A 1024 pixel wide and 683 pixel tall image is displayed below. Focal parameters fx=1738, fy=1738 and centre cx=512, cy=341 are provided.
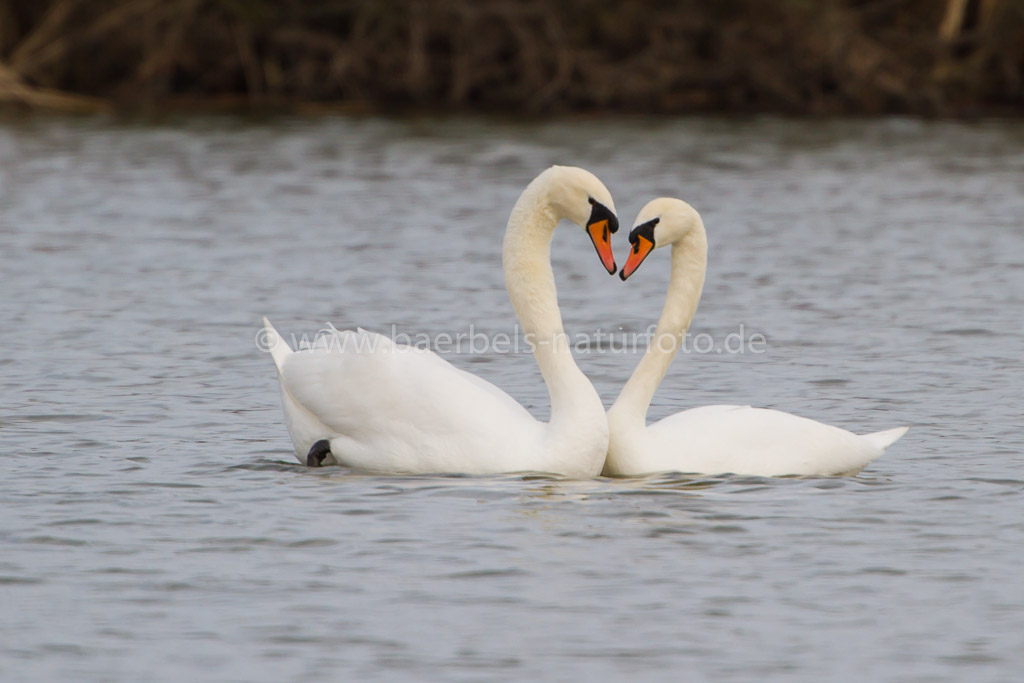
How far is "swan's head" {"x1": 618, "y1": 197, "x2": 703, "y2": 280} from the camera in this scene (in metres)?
7.64

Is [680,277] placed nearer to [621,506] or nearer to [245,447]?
[621,506]

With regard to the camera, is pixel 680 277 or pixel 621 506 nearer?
pixel 621 506

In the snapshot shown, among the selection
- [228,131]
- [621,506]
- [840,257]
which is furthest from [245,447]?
[228,131]

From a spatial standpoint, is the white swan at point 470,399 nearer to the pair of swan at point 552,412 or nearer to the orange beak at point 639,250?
the pair of swan at point 552,412

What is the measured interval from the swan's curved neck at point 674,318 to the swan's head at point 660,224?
0.09 meters

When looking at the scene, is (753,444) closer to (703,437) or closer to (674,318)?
(703,437)

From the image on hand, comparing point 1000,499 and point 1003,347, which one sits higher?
point 1003,347

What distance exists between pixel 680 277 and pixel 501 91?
22139 millimetres

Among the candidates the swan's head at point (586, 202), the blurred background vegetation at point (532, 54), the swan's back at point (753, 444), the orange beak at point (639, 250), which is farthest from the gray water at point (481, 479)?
the blurred background vegetation at point (532, 54)

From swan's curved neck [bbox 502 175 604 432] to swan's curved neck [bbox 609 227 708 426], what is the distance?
0.24m

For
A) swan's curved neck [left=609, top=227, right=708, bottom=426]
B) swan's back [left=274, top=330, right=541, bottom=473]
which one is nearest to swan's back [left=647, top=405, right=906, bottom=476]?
swan's curved neck [left=609, top=227, right=708, bottom=426]

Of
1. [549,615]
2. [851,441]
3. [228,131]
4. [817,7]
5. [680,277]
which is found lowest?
[549,615]

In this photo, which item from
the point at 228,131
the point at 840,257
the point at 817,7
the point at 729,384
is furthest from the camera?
the point at 817,7

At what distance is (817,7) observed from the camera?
28484mm
